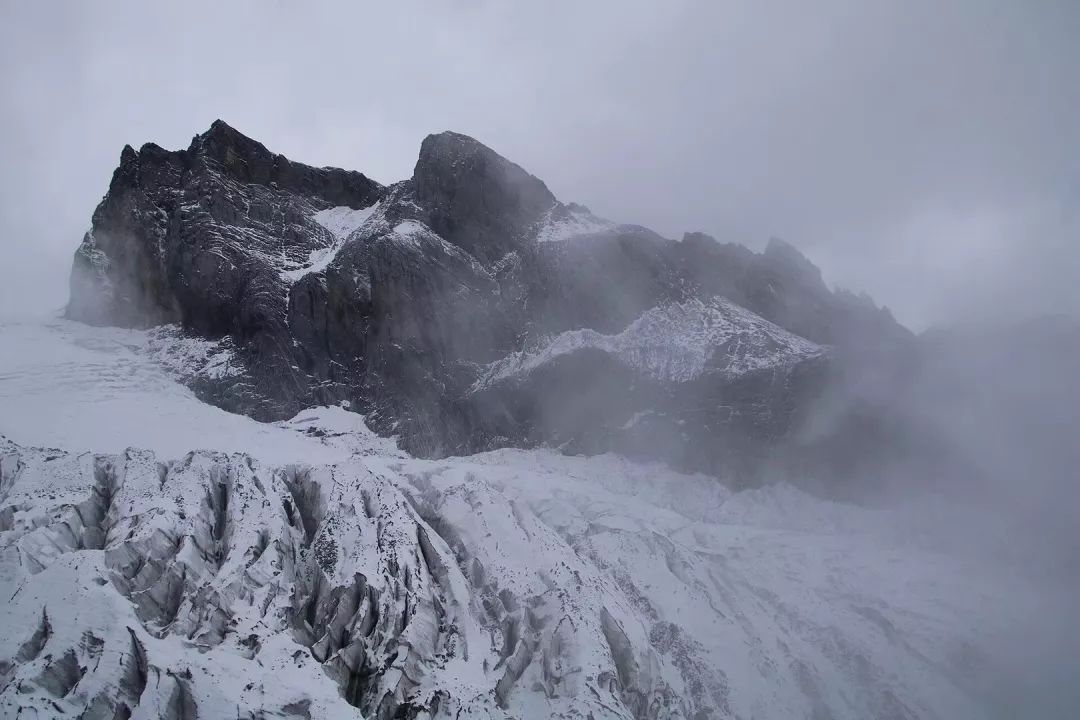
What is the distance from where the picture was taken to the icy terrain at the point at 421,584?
37.6m

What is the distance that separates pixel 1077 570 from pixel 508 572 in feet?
216

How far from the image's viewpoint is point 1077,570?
72.8m

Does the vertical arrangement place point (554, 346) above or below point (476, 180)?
below

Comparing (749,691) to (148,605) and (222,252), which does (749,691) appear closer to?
(148,605)

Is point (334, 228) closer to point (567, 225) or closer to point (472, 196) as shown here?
point (472, 196)

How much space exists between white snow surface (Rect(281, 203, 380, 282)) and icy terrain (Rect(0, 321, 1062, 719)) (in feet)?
81.0

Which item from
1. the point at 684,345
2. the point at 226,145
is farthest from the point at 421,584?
the point at 226,145

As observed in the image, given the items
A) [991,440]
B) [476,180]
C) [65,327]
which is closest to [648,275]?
[476,180]

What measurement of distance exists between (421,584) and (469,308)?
170ft

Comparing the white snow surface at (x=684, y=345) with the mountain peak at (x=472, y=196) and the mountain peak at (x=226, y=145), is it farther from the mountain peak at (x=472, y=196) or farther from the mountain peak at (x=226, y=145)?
the mountain peak at (x=226, y=145)

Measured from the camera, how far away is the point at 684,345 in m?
90.9

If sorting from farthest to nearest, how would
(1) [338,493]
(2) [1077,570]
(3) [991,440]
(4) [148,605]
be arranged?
(3) [991,440] < (2) [1077,570] < (1) [338,493] < (4) [148,605]

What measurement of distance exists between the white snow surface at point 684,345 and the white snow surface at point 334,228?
103ft

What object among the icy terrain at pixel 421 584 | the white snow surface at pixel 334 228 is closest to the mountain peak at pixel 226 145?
the white snow surface at pixel 334 228
